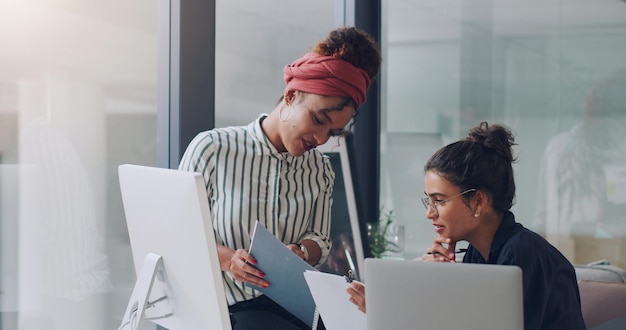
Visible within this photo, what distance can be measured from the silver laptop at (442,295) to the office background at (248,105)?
141 millimetres

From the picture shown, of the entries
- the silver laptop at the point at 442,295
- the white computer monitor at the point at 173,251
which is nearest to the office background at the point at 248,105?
the silver laptop at the point at 442,295

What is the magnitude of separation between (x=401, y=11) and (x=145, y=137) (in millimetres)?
2055

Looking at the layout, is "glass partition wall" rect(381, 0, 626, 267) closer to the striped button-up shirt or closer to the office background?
the office background

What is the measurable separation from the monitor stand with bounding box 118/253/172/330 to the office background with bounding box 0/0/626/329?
0.58m

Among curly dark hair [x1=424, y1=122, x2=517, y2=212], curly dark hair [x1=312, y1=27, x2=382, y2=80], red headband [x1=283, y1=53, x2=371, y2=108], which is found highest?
Answer: curly dark hair [x1=312, y1=27, x2=382, y2=80]

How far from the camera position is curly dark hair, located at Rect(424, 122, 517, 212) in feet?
6.79

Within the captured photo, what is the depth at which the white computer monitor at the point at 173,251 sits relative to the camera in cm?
155

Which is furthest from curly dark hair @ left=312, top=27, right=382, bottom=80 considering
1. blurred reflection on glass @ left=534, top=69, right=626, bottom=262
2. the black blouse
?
blurred reflection on glass @ left=534, top=69, right=626, bottom=262

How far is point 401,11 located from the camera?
4434 mm

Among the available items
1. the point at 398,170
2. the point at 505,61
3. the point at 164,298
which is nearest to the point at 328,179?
the point at 164,298

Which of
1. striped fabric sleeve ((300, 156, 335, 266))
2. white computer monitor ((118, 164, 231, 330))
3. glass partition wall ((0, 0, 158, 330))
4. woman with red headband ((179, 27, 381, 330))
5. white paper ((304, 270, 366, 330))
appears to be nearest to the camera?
white computer monitor ((118, 164, 231, 330))

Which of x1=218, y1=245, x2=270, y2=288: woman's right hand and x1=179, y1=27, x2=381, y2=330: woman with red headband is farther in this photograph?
x1=179, y1=27, x2=381, y2=330: woman with red headband

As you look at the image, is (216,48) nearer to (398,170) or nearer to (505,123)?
(398,170)

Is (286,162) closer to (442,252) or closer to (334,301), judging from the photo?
(442,252)
